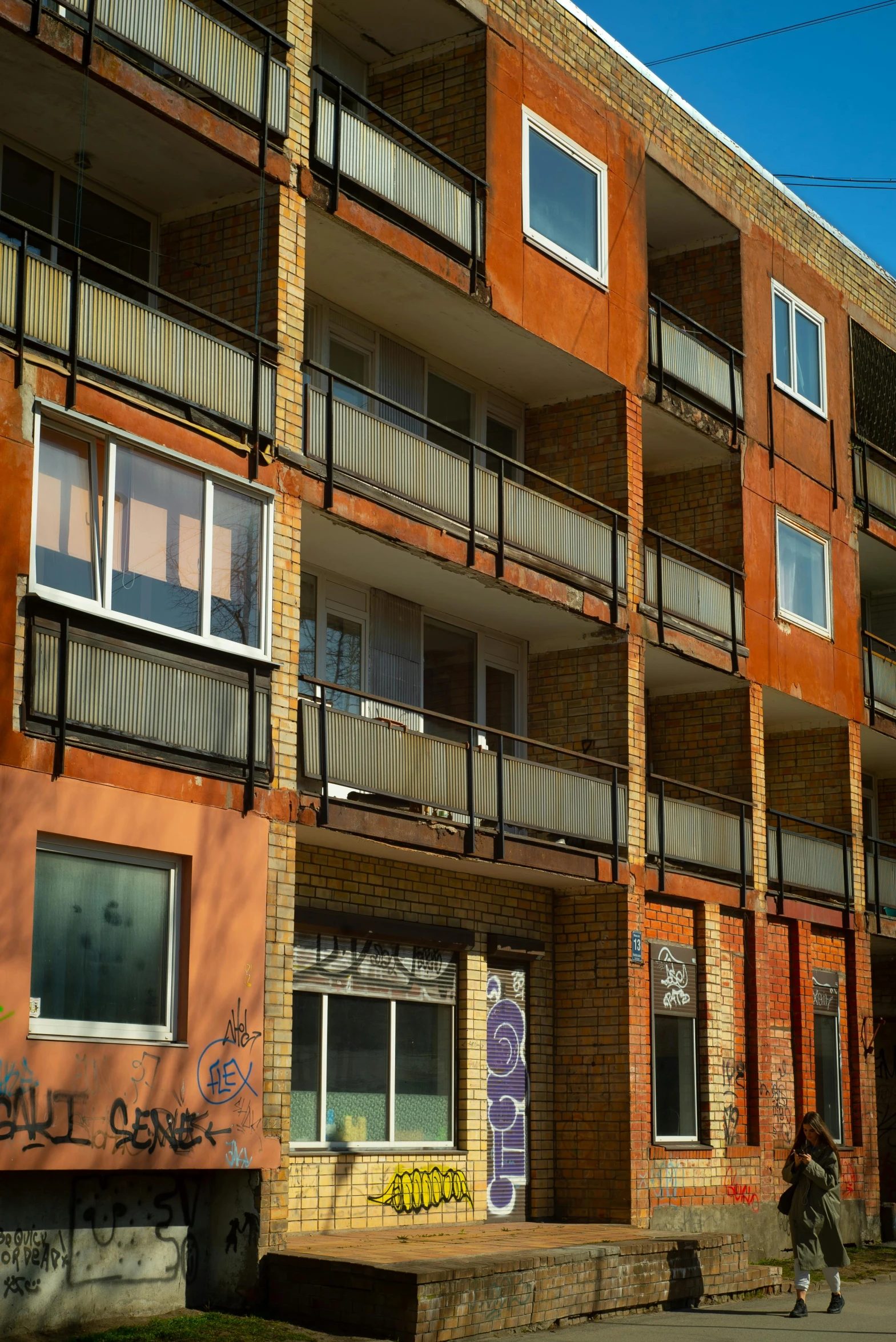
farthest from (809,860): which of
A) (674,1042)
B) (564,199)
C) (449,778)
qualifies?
(564,199)

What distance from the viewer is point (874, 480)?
26422 millimetres

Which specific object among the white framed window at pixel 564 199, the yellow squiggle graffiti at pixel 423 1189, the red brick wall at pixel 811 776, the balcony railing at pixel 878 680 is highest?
the white framed window at pixel 564 199

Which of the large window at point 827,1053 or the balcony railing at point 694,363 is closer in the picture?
the balcony railing at point 694,363

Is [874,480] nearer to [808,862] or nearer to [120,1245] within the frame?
[808,862]

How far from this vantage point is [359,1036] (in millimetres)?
16562

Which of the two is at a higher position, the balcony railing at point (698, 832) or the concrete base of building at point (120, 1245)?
the balcony railing at point (698, 832)

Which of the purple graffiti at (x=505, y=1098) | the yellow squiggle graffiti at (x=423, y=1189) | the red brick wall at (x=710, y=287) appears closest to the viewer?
the yellow squiggle graffiti at (x=423, y=1189)

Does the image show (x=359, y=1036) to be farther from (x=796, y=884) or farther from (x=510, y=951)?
(x=796, y=884)

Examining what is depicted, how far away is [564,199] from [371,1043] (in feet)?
33.0

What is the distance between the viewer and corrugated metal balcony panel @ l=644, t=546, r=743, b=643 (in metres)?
20.5

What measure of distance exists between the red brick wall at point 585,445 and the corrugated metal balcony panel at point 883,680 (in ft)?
23.2

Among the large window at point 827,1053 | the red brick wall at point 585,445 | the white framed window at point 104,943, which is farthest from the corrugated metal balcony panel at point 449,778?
the large window at point 827,1053

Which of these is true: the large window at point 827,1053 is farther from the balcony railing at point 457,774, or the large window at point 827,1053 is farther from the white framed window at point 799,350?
the white framed window at point 799,350

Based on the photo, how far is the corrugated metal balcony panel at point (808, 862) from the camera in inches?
876
